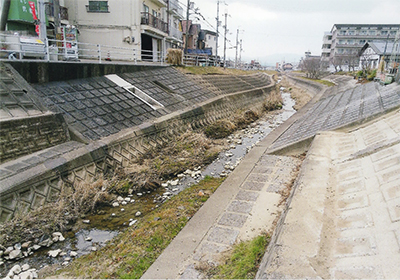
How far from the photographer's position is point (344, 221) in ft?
14.1

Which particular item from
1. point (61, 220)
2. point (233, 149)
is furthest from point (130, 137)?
point (233, 149)

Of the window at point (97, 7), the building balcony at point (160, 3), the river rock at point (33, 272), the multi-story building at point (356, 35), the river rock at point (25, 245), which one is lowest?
the river rock at point (33, 272)

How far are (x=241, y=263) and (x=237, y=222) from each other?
1236 mm

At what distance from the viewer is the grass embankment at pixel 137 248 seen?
455 cm

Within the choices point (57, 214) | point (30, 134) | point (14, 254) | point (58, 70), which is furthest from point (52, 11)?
point (14, 254)

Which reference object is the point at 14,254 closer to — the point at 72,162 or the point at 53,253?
the point at 53,253

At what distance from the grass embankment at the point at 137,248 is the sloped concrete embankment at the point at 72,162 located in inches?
83.3

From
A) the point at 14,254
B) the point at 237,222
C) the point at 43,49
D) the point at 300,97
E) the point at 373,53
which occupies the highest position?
the point at 373,53

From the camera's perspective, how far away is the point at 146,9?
81.1ft

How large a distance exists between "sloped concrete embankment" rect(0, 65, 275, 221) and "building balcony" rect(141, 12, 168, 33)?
1368 cm

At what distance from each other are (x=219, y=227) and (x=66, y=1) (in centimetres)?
2454

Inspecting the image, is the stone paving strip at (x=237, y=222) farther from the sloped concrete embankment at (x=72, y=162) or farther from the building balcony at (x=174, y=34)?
the building balcony at (x=174, y=34)

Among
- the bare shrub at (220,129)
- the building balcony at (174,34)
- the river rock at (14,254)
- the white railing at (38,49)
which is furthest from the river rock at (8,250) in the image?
the building balcony at (174,34)

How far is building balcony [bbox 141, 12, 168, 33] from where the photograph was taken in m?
23.3
